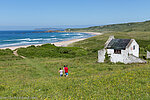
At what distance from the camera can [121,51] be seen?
30.9 metres

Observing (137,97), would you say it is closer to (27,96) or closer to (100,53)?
(27,96)

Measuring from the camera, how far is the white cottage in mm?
30219

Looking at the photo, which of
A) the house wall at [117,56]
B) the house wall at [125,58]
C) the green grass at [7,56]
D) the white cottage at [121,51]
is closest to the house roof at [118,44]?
the white cottage at [121,51]

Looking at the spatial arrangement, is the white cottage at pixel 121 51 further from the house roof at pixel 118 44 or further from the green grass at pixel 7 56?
the green grass at pixel 7 56

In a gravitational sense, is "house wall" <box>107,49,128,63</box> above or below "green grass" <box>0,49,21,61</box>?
above

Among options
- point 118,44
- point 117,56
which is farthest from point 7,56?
point 118,44

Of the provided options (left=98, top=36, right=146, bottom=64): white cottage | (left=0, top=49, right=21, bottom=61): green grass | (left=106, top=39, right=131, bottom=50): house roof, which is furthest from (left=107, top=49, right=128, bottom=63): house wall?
(left=0, top=49, right=21, bottom=61): green grass

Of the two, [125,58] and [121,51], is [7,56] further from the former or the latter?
[125,58]

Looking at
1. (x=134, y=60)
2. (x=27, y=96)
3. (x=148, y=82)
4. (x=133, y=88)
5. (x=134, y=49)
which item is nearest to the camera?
(x=27, y=96)

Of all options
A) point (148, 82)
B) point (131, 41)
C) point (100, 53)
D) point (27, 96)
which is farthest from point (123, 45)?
point (27, 96)

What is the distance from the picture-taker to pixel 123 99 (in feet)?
29.1

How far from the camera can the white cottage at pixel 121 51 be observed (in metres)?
30.2

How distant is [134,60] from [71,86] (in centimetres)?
2184

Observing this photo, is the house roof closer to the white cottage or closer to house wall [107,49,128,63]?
the white cottage
